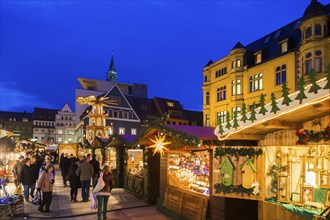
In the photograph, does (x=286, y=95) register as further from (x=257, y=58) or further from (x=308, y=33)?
(x=257, y=58)

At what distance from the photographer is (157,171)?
13.4m

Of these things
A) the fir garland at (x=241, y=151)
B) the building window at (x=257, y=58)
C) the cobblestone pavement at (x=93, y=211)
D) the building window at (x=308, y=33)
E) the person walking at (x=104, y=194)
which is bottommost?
the cobblestone pavement at (x=93, y=211)

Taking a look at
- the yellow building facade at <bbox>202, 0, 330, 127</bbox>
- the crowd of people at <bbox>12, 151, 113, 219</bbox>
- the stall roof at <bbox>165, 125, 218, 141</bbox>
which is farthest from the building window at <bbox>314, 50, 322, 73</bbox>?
the crowd of people at <bbox>12, 151, 113, 219</bbox>

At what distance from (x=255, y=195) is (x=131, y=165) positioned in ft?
35.5

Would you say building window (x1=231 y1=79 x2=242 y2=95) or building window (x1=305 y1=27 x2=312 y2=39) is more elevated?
building window (x1=305 y1=27 x2=312 y2=39)

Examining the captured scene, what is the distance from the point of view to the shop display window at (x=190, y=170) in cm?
961

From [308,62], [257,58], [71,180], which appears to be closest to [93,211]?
[71,180]

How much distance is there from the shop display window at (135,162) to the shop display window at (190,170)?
3951mm

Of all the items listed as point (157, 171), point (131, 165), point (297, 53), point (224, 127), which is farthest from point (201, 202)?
point (297, 53)

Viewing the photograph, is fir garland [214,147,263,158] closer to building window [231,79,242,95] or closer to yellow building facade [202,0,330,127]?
yellow building facade [202,0,330,127]

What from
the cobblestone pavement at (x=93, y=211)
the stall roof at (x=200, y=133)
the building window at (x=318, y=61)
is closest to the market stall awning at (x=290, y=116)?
the stall roof at (x=200, y=133)

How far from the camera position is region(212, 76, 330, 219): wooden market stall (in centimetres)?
629

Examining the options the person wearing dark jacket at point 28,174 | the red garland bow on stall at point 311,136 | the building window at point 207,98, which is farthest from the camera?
the building window at point 207,98

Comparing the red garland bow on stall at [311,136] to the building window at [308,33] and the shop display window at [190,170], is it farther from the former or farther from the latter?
the building window at [308,33]
